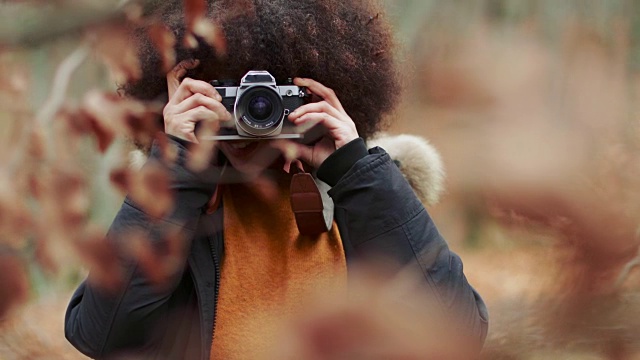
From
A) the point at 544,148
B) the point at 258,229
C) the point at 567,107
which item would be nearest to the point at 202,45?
the point at 258,229

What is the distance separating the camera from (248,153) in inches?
48.1

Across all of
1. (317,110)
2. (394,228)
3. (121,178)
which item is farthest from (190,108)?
(121,178)

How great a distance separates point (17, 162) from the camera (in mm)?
655

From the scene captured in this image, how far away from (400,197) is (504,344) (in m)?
0.25

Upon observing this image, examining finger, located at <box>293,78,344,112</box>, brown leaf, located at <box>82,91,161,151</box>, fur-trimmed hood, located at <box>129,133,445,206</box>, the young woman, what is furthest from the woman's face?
brown leaf, located at <box>82,91,161,151</box>

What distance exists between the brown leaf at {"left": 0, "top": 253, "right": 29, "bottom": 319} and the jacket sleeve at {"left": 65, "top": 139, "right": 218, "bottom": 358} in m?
0.35

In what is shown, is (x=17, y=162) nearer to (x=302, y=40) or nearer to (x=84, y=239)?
(x=84, y=239)

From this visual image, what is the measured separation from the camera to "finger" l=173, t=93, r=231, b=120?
3.83ft

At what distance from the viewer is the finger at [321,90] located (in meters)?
1.24

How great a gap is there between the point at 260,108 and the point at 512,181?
781 millimetres

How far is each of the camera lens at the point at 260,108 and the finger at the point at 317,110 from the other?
0.13ft

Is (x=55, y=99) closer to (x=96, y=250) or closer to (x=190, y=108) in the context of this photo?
(x=96, y=250)

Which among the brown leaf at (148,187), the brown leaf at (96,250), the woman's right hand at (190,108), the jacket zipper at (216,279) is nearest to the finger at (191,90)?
the woman's right hand at (190,108)

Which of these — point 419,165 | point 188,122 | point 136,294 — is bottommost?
point 136,294
